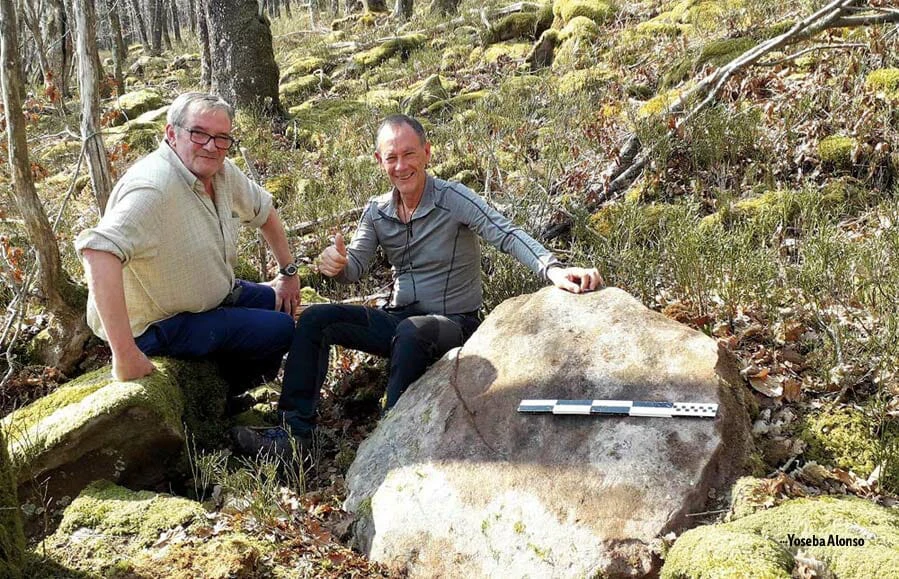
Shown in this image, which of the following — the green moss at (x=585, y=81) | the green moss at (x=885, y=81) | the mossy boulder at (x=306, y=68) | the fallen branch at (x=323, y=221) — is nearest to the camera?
the green moss at (x=885, y=81)

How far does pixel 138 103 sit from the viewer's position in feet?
43.8

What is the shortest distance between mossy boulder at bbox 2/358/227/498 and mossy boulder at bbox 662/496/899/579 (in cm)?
253

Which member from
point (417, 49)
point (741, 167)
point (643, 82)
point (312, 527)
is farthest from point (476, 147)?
point (417, 49)

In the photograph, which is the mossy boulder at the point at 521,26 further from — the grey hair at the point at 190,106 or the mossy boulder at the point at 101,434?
the mossy boulder at the point at 101,434

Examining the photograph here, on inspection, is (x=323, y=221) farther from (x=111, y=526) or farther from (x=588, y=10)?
(x=588, y=10)

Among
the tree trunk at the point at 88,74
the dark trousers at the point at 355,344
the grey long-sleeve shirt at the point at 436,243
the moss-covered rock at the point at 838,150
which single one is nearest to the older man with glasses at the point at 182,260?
the dark trousers at the point at 355,344

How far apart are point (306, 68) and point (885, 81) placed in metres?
11.4

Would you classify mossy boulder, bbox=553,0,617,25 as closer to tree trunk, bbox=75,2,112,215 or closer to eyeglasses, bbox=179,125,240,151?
tree trunk, bbox=75,2,112,215

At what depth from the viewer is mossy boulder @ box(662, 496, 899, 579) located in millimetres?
1895

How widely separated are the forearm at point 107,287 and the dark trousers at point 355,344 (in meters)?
0.91

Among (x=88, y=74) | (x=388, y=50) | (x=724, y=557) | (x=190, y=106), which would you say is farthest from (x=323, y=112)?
(x=724, y=557)

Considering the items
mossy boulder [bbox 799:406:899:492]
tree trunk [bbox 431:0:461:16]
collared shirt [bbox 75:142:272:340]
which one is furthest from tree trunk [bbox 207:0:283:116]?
mossy boulder [bbox 799:406:899:492]

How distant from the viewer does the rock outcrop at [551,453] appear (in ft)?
8.26

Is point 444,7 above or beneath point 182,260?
above
